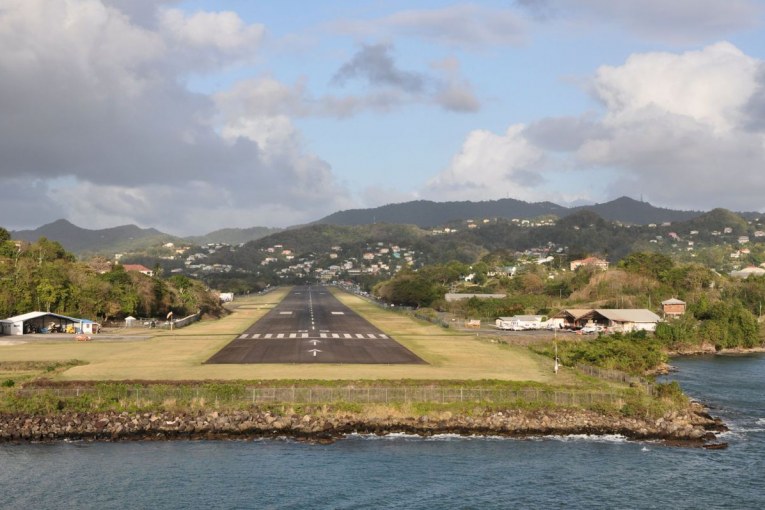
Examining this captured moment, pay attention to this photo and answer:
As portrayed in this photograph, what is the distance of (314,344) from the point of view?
99438mm

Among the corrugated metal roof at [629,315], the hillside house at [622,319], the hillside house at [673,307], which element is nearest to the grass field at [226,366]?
the hillside house at [622,319]

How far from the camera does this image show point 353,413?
5850cm

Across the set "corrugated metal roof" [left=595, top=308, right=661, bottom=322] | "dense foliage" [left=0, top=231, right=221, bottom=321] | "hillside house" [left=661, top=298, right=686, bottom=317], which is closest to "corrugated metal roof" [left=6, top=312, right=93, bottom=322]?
"dense foliage" [left=0, top=231, right=221, bottom=321]

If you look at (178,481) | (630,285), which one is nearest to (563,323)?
(630,285)

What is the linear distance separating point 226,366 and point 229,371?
3.89 metres

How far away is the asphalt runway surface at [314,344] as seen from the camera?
85.2m

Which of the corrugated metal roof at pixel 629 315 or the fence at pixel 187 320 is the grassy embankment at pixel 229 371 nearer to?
the fence at pixel 187 320

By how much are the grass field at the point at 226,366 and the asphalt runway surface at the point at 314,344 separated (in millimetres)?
2586

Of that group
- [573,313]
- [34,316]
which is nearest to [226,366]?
[34,316]

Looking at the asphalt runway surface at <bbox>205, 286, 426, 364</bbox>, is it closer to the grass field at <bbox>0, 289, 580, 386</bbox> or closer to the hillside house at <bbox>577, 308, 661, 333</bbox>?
the grass field at <bbox>0, 289, 580, 386</bbox>

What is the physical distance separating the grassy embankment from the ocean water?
685 cm

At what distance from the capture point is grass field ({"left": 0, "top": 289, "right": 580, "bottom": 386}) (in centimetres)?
7206

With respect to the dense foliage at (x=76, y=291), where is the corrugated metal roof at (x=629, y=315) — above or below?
below

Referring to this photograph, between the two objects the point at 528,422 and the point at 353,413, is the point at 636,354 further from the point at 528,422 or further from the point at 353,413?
the point at 353,413
